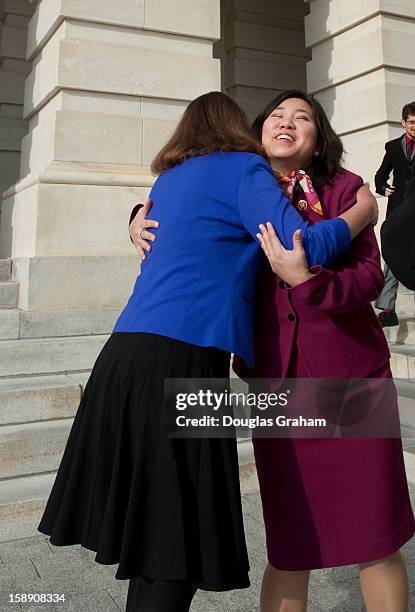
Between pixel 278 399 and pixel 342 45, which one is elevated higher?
pixel 342 45

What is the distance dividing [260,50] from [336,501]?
10.1 meters

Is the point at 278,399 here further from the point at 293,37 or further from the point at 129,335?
the point at 293,37

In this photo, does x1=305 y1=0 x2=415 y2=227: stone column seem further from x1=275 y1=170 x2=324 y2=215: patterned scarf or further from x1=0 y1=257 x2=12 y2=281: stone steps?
Answer: x1=275 y1=170 x2=324 y2=215: patterned scarf

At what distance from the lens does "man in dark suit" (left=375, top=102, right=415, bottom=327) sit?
5.28 m

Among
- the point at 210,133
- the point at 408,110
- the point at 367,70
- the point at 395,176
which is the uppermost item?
the point at 367,70

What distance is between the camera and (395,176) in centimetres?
570

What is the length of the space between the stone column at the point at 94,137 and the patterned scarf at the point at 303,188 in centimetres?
331

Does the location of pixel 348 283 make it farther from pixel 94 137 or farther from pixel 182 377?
pixel 94 137

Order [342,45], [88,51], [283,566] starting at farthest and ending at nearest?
[342,45]
[88,51]
[283,566]

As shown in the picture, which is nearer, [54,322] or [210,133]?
[210,133]

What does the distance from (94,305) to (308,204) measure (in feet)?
11.5

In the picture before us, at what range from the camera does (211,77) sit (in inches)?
230

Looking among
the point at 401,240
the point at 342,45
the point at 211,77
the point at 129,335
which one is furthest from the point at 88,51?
the point at 401,240

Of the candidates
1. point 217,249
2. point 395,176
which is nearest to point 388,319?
point 395,176
